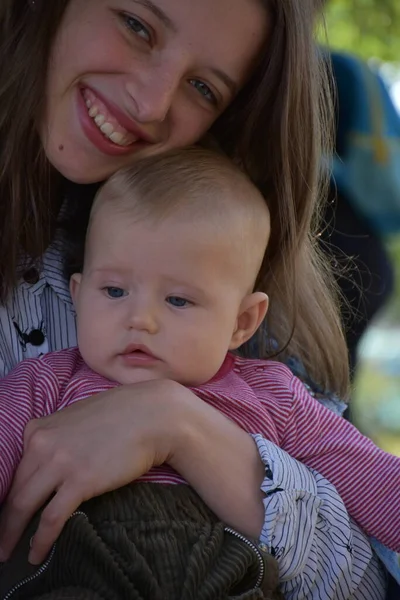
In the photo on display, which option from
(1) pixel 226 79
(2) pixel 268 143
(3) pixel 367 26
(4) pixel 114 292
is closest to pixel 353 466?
(4) pixel 114 292

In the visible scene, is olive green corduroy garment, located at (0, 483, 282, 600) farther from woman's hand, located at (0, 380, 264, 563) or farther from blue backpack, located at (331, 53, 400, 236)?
blue backpack, located at (331, 53, 400, 236)

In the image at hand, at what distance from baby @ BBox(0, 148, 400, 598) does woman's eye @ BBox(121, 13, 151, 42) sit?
0.98ft

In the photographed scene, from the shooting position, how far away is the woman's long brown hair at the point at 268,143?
2330mm

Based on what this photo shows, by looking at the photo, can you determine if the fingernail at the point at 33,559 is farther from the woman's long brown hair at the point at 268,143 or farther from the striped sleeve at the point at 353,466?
the woman's long brown hair at the point at 268,143

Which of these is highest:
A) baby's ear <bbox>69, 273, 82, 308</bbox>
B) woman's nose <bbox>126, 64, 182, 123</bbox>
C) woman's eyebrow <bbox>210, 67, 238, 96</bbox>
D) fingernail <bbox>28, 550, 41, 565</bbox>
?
woman's eyebrow <bbox>210, 67, 238, 96</bbox>

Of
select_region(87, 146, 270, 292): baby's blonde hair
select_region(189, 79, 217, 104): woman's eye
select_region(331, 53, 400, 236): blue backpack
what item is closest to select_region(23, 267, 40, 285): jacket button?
select_region(87, 146, 270, 292): baby's blonde hair

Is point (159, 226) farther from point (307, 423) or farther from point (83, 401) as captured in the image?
point (307, 423)

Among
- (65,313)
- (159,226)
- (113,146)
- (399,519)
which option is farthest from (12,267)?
(399,519)

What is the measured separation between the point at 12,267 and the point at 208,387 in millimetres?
578

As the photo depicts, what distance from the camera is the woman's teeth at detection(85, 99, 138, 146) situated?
7.48ft

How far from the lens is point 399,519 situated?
2104 mm

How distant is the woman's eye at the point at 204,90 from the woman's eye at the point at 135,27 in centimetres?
16

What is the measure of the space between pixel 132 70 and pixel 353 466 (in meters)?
1.02

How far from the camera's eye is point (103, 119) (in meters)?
2.28
